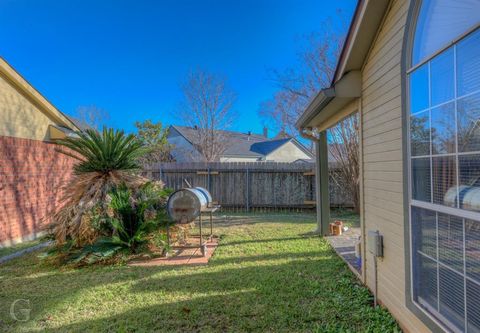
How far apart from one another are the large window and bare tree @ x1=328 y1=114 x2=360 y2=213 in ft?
21.8

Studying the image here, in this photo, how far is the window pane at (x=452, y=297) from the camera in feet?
6.04

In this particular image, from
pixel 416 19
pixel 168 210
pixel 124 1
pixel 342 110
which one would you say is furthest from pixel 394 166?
pixel 124 1

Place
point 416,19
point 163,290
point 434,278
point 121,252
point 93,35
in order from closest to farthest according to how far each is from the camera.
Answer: point 434,278
point 416,19
point 163,290
point 121,252
point 93,35

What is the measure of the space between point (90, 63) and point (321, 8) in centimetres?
1178

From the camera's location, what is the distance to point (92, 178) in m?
5.55

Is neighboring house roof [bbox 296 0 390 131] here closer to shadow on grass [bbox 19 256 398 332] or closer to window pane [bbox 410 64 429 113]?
window pane [bbox 410 64 429 113]

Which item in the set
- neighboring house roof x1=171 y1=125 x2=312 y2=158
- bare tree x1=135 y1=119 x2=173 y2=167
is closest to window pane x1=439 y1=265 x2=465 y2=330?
bare tree x1=135 y1=119 x2=173 y2=167

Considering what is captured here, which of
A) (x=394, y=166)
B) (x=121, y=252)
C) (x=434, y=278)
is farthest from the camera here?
(x=121, y=252)

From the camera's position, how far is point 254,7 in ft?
34.1

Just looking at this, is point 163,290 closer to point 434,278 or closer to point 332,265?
point 332,265

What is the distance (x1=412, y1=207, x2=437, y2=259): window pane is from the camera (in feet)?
→ 6.98

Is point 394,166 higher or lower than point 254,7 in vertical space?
lower

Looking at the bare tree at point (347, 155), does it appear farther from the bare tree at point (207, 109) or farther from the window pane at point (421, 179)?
the bare tree at point (207, 109)

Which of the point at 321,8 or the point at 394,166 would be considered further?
the point at 321,8
